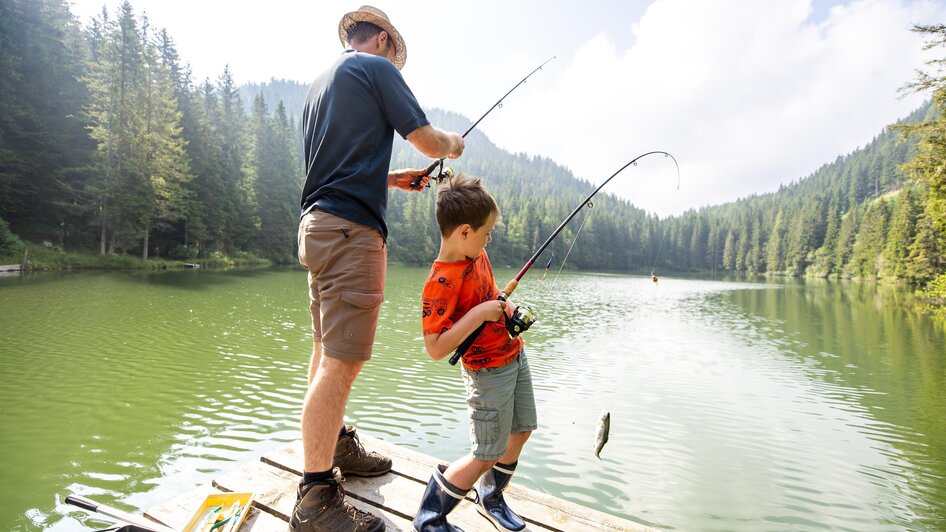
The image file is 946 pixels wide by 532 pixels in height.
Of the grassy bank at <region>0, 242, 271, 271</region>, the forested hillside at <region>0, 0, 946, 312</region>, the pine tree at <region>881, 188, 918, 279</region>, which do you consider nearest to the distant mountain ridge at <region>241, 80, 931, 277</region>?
the pine tree at <region>881, 188, 918, 279</region>

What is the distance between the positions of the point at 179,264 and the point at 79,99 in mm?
11557

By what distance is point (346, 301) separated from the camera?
229cm

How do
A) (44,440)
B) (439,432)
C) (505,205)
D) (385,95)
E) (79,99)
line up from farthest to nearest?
(505,205), (79,99), (439,432), (44,440), (385,95)

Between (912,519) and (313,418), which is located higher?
(313,418)

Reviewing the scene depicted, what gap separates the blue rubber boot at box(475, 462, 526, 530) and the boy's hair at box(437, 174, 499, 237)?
1.30 meters

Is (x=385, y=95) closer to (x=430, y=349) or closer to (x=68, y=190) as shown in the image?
(x=430, y=349)

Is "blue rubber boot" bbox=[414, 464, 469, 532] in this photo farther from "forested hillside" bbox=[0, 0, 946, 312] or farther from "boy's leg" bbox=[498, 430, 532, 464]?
"forested hillside" bbox=[0, 0, 946, 312]

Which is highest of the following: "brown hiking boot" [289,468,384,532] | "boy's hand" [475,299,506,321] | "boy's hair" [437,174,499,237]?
"boy's hair" [437,174,499,237]

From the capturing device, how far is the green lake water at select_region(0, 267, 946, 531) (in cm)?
460

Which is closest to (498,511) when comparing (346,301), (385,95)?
(346,301)

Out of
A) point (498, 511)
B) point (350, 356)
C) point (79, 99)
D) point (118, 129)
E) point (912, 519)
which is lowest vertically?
point (912, 519)

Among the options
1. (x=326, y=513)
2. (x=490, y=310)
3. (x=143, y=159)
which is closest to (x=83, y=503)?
(x=326, y=513)

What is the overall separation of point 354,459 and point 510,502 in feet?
3.09

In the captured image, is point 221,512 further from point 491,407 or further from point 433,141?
point 433,141
